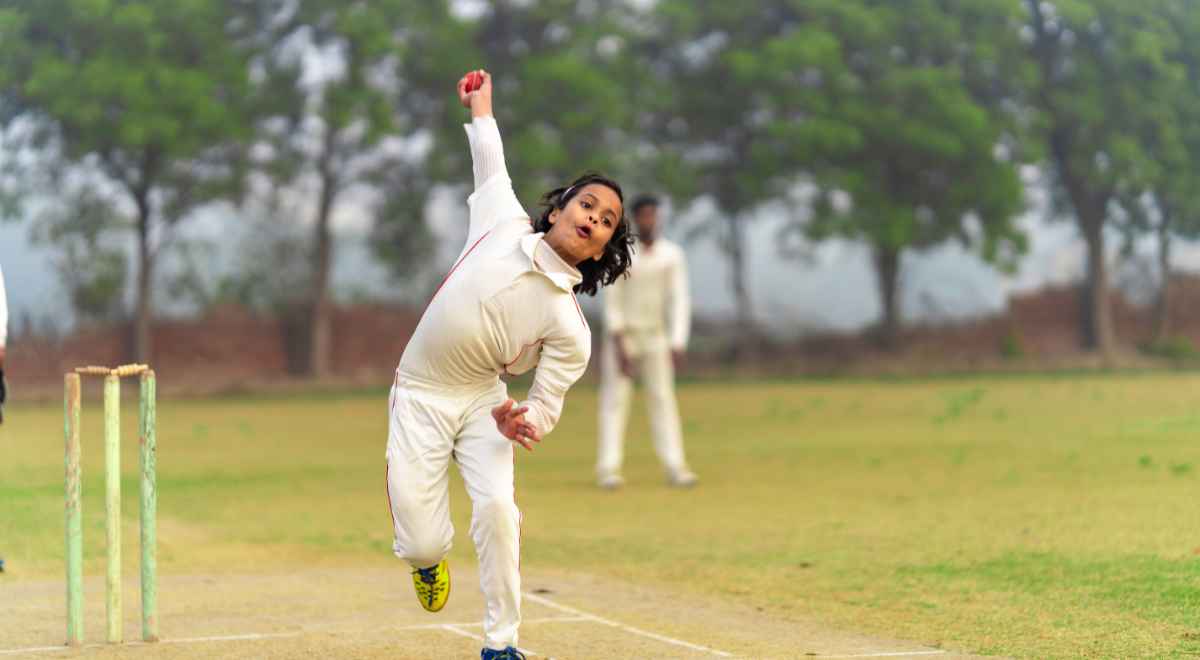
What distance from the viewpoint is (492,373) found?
6480mm

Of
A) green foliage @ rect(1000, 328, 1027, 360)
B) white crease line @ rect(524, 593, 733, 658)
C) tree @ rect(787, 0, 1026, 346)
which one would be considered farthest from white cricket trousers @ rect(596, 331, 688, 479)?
green foliage @ rect(1000, 328, 1027, 360)

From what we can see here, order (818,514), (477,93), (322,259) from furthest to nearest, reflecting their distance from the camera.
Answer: (322,259), (818,514), (477,93)

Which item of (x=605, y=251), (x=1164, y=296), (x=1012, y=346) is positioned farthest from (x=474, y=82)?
(x=1164, y=296)

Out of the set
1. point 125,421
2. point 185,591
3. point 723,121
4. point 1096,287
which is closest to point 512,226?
point 185,591

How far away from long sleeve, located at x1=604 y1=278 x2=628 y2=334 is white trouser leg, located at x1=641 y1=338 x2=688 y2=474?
35 centimetres

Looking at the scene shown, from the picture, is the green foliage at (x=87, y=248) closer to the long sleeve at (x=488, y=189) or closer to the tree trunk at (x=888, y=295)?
the tree trunk at (x=888, y=295)

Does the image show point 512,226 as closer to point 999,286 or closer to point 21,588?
point 21,588

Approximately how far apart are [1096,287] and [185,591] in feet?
122

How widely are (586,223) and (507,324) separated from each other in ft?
1.58

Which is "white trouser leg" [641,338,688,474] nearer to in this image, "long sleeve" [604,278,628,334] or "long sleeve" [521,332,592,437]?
"long sleeve" [604,278,628,334]

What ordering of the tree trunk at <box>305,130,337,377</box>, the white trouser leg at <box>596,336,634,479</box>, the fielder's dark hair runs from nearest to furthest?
the fielder's dark hair < the white trouser leg at <box>596,336,634,479</box> < the tree trunk at <box>305,130,337,377</box>

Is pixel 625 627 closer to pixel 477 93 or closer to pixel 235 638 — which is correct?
pixel 235 638

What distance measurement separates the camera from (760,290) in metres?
42.1

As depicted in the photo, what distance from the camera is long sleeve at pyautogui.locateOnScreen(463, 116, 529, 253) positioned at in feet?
21.6
